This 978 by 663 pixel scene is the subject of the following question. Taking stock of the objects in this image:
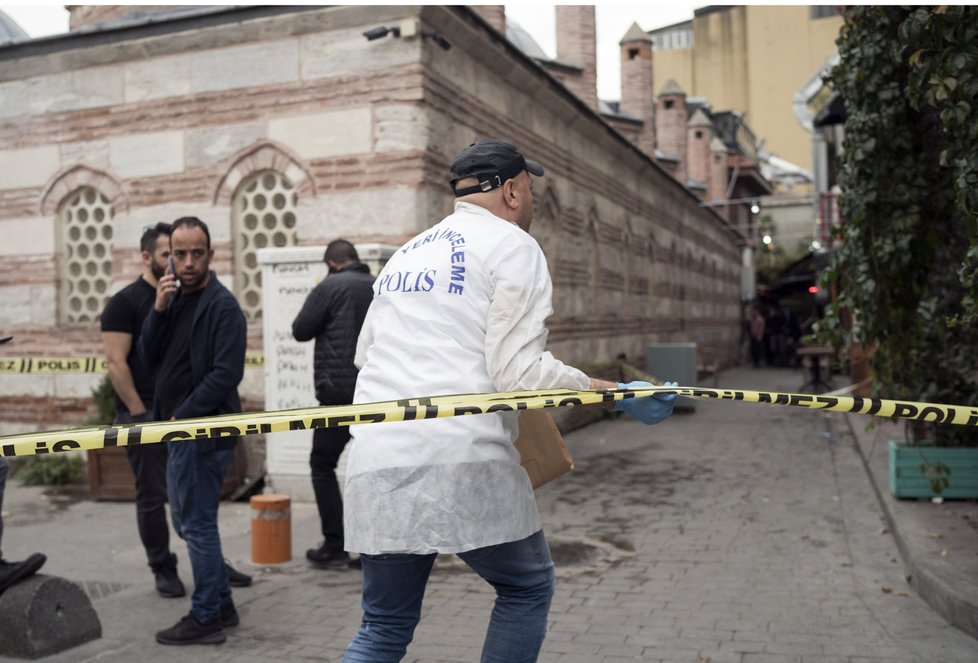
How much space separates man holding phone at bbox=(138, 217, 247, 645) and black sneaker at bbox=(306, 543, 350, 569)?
4.31ft

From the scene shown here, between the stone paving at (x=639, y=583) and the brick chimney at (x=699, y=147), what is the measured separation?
923 inches

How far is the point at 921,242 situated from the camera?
659 cm

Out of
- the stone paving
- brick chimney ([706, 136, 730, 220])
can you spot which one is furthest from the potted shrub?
brick chimney ([706, 136, 730, 220])

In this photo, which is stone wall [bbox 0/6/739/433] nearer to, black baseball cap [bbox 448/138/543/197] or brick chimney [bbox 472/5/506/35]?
brick chimney [bbox 472/5/506/35]

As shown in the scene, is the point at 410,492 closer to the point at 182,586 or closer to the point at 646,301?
the point at 182,586

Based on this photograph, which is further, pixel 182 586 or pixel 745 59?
pixel 745 59

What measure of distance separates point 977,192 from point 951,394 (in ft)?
10.5

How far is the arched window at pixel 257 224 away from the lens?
33.0 feet

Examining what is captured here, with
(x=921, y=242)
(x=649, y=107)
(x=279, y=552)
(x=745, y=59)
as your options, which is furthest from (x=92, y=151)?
(x=745, y=59)

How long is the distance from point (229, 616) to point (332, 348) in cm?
184

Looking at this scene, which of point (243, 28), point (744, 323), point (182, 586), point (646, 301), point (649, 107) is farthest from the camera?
point (744, 323)

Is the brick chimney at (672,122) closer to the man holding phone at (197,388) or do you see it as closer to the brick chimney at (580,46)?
the brick chimney at (580,46)

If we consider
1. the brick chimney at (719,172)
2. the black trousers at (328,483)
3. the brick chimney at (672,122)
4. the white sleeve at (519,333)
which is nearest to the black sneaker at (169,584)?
the black trousers at (328,483)

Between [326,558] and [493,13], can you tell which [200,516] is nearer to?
[326,558]
